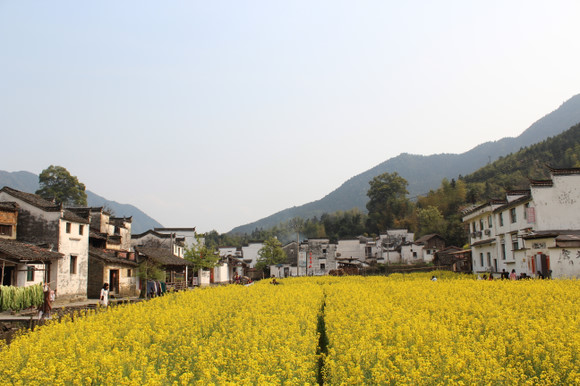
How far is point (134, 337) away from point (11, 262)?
1535cm

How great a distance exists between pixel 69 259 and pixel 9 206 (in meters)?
4.74

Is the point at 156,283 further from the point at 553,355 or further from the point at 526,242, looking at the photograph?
the point at 553,355

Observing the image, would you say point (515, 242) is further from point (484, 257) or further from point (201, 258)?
point (201, 258)

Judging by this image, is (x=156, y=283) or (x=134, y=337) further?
(x=156, y=283)

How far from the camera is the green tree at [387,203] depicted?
4171 inches

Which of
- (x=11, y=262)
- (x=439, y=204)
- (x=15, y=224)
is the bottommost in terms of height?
(x=11, y=262)

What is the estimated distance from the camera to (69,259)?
28.3m

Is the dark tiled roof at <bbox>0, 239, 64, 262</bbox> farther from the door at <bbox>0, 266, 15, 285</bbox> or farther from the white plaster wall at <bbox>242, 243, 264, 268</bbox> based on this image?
the white plaster wall at <bbox>242, 243, 264, 268</bbox>

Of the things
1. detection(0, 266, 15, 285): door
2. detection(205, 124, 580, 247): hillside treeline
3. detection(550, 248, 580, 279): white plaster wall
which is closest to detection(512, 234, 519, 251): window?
detection(550, 248, 580, 279): white plaster wall

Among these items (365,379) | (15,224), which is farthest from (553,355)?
(15,224)

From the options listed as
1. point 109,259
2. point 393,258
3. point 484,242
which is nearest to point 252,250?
point 393,258

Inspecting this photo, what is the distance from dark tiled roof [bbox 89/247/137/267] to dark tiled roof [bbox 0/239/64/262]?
4586 millimetres

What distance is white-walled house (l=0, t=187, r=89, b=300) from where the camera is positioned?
88.6ft

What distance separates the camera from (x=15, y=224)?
2708cm
